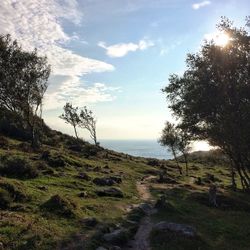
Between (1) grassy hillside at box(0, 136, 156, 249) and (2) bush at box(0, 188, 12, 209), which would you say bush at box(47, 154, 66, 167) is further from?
(2) bush at box(0, 188, 12, 209)

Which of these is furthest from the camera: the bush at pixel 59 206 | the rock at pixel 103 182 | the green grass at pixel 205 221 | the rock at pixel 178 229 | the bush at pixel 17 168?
the rock at pixel 103 182

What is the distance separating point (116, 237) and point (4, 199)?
28.1ft

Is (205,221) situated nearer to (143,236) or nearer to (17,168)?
(143,236)

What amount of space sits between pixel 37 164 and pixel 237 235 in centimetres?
2678

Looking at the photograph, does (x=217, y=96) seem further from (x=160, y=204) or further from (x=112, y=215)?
(x=112, y=215)

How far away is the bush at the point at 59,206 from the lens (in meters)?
28.8

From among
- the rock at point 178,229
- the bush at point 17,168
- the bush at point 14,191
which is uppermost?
the bush at point 17,168

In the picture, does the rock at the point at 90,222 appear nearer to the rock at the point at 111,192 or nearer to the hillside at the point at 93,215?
the hillside at the point at 93,215

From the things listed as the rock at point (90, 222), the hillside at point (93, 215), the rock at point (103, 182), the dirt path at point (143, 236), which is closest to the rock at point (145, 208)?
the hillside at point (93, 215)

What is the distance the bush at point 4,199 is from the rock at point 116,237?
25.0 ft

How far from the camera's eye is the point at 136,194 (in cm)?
4669

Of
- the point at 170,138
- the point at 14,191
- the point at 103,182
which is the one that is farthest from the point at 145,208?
the point at 170,138

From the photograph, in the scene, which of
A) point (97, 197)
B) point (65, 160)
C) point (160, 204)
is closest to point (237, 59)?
point (160, 204)

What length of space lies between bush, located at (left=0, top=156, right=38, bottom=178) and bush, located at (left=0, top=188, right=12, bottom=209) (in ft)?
38.1
